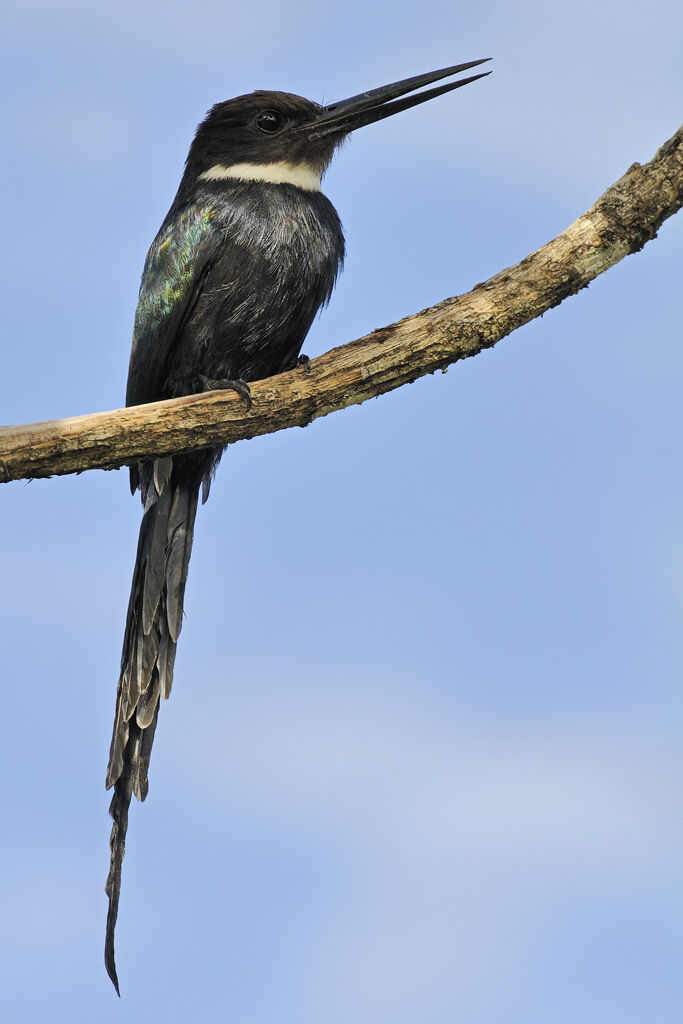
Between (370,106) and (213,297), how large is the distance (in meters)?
1.33

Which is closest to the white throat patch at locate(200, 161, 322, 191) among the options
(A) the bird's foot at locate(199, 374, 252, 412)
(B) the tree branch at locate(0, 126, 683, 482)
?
(A) the bird's foot at locate(199, 374, 252, 412)

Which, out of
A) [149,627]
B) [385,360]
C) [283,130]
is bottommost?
[149,627]

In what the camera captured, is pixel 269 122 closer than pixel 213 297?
No

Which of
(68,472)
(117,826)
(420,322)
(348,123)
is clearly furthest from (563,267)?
(117,826)

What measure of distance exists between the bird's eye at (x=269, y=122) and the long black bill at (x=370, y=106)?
0.50 feet

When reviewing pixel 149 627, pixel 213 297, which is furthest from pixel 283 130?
pixel 149 627

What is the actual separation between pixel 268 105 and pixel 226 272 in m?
1.03

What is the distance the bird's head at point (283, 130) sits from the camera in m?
5.48

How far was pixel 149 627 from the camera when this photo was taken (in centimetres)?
531

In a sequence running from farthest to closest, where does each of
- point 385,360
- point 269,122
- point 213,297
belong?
point 269,122 → point 213,297 → point 385,360

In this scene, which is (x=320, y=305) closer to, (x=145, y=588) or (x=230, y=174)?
(x=230, y=174)

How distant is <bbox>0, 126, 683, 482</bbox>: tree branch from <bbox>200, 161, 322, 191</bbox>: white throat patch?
1201 mm

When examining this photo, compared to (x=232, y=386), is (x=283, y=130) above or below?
above

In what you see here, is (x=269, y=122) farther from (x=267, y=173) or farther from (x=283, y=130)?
(x=267, y=173)
